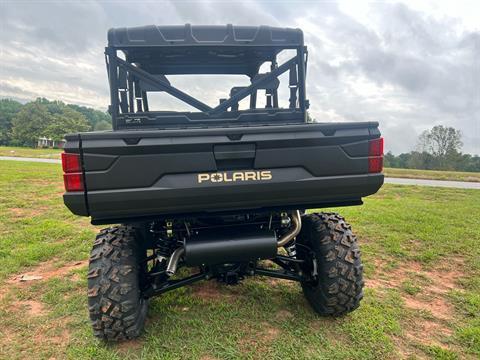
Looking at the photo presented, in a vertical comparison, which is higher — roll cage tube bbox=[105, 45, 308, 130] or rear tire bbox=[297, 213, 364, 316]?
roll cage tube bbox=[105, 45, 308, 130]

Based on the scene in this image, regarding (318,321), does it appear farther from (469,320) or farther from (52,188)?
(52,188)

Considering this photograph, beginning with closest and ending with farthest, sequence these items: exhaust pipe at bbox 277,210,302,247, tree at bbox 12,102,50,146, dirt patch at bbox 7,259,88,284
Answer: exhaust pipe at bbox 277,210,302,247 < dirt patch at bbox 7,259,88,284 < tree at bbox 12,102,50,146

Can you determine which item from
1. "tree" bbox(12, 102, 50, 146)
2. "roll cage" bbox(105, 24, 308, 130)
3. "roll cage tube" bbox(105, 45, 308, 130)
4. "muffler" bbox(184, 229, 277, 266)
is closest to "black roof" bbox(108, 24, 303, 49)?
"roll cage" bbox(105, 24, 308, 130)

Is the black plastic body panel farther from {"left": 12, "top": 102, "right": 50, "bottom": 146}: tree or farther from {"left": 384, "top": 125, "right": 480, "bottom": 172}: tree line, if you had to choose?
{"left": 12, "top": 102, "right": 50, "bottom": 146}: tree

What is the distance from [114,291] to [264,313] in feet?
4.06

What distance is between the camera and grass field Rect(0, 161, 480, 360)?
2.52 m

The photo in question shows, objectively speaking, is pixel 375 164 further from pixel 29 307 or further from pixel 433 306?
pixel 29 307

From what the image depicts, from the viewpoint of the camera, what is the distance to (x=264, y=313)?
298 centimetres

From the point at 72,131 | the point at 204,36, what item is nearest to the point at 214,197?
the point at 204,36

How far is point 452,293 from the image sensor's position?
338 centimetres

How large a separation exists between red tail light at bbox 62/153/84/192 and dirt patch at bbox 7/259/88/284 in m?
2.22

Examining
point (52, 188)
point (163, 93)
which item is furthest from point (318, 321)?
point (52, 188)

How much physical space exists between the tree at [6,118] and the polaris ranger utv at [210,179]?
77.9 m

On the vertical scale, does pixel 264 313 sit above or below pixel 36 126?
below
